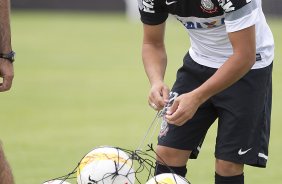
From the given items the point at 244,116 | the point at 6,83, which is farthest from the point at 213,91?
the point at 6,83

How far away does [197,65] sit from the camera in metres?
6.73

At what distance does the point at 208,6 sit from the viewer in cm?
616

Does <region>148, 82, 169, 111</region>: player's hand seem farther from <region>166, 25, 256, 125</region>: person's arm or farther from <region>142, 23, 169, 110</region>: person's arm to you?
<region>166, 25, 256, 125</region>: person's arm

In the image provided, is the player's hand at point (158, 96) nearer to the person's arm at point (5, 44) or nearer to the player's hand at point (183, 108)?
the player's hand at point (183, 108)

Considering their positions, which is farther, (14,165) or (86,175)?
(14,165)

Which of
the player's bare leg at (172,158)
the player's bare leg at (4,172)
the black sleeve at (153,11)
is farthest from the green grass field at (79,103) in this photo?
the black sleeve at (153,11)

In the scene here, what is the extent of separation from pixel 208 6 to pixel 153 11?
501 mm

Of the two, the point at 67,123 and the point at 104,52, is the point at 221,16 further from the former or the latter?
the point at 104,52

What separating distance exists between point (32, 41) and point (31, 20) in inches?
275

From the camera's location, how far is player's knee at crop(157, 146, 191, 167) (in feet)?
22.1

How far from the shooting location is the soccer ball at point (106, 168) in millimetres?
5895

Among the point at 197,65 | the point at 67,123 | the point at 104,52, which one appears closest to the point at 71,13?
the point at 104,52

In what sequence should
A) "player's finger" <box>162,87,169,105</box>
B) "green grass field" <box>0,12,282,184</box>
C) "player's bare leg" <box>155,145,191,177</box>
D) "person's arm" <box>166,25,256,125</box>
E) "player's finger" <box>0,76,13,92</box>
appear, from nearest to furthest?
"person's arm" <box>166,25,256,125</box>, "player's finger" <box>162,87,169,105</box>, "player's finger" <box>0,76,13,92</box>, "player's bare leg" <box>155,145,191,177</box>, "green grass field" <box>0,12,282,184</box>

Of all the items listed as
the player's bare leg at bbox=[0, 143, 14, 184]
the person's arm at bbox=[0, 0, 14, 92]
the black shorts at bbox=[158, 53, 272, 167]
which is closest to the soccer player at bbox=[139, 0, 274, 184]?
the black shorts at bbox=[158, 53, 272, 167]
